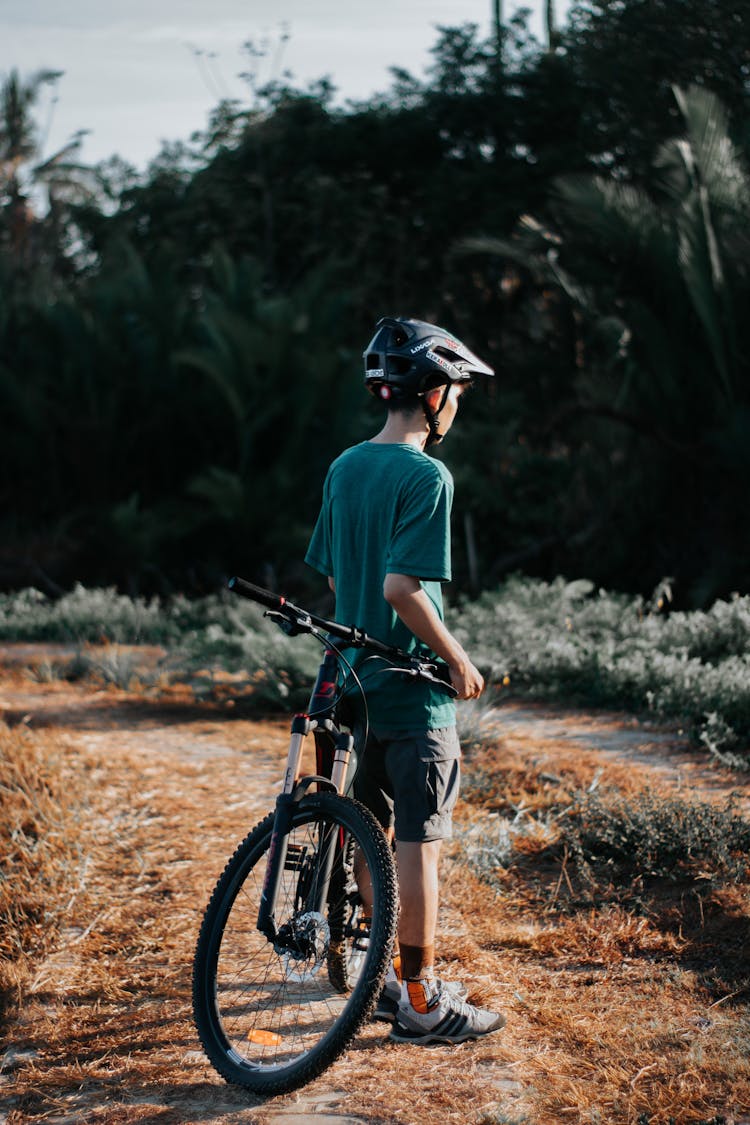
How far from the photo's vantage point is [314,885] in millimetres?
2930

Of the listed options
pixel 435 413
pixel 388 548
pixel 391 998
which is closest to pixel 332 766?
pixel 388 548

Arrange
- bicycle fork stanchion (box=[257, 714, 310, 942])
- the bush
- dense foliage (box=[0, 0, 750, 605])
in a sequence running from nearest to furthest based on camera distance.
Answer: bicycle fork stanchion (box=[257, 714, 310, 942])
the bush
dense foliage (box=[0, 0, 750, 605])

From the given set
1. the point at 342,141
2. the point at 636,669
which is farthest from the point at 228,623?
the point at 342,141

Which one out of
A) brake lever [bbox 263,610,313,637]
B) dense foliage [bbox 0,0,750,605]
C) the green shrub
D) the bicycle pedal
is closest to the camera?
brake lever [bbox 263,610,313,637]

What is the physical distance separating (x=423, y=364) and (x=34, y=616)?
7962 millimetres

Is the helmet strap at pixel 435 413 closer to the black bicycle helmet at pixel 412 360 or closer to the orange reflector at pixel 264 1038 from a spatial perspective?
the black bicycle helmet at pixel 412 360

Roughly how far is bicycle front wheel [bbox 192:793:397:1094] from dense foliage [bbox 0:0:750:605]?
23.7 ft

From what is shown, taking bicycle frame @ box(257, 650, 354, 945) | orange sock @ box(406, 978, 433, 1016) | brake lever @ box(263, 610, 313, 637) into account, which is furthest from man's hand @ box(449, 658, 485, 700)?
orange sock @ box(406, 978, 433, 1016)

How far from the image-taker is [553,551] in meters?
12.1

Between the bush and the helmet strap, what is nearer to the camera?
the helmet strap

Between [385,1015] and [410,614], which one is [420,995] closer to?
[385,1015]

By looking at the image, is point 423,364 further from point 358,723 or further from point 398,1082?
point 398,1082

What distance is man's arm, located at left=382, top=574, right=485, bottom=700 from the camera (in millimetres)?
2879

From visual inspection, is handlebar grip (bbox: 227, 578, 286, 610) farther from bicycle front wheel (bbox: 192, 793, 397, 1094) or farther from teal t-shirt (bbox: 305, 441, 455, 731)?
bicycle front wheel (bbox: 192, 793, 397, 1094)
